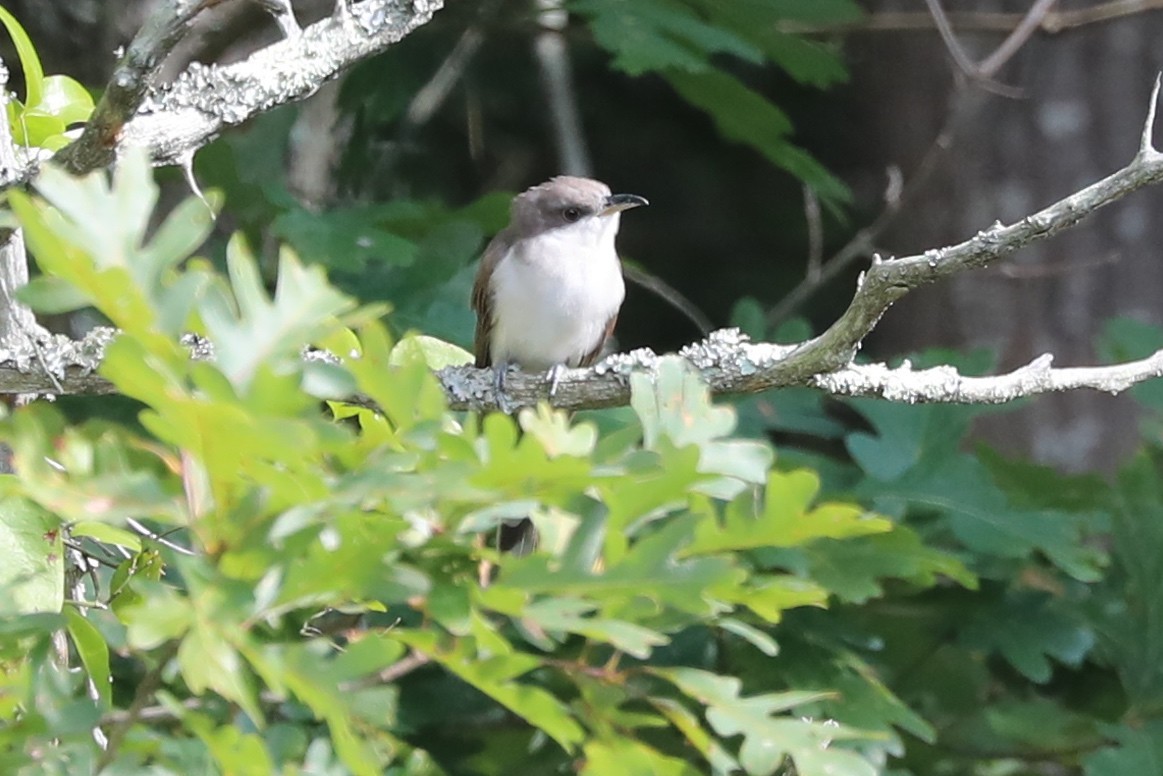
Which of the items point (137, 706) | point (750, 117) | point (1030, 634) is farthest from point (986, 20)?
point (137, 706)

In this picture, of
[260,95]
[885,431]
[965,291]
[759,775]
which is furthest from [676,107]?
[759,775]

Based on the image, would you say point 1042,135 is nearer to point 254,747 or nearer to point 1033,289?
point 1033,289

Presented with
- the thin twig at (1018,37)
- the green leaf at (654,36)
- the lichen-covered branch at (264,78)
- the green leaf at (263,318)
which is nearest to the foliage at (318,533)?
the green leaf at (263,318)

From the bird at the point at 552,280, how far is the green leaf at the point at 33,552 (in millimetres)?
2238

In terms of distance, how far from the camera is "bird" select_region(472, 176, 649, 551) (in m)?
4.18

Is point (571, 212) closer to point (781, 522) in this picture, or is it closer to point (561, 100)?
point (561, 100)

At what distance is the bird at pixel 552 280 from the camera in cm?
418

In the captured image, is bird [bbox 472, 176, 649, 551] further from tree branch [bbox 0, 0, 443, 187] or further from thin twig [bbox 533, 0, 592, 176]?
tree branch [bbox 0, 0, 443, 187]

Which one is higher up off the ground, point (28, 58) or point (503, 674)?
point (28, 58)

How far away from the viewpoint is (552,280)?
4.21 metres

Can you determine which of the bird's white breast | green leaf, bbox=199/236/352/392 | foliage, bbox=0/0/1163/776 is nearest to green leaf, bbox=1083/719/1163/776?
foliage, bbox=0/0/1163/776

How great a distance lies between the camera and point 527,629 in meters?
1.41

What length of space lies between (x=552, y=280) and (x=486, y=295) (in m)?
0.24

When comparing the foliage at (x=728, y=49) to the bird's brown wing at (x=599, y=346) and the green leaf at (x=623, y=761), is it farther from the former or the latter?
the green leaf at (x=623, y=761)
